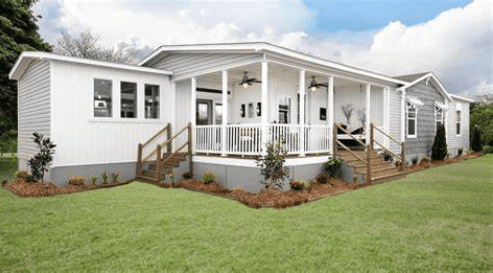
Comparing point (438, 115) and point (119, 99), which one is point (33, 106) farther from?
point (438, 115)

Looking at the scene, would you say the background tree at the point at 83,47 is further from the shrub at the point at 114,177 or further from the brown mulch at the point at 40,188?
the brown mulch at the point at 40,188

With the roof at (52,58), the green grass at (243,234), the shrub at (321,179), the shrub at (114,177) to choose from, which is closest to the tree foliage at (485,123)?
the green grass at (243,234)

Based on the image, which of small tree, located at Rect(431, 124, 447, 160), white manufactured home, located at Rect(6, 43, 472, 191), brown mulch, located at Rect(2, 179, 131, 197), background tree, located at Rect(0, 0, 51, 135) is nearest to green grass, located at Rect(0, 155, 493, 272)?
brown mulch, located at Rect(2, 179, 131, 197)

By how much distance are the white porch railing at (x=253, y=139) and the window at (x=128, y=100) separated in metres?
2.25

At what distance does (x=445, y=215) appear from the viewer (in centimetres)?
589

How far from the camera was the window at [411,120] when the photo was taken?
588 inches

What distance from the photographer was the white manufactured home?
888 cm

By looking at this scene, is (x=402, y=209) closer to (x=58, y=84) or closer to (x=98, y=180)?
(x=98, y=180)

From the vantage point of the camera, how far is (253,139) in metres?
8.35

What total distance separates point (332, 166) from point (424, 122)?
9440 mm

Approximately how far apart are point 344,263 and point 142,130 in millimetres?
8640

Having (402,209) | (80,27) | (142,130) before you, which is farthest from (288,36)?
(402,209)

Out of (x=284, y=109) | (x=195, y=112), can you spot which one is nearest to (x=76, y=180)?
(x=195, y=112)

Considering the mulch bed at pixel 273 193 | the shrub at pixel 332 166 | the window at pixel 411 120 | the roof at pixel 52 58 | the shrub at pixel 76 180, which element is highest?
the roof at pixel 52 58
